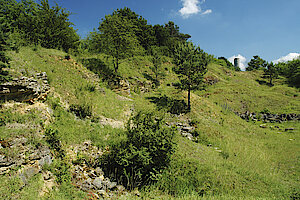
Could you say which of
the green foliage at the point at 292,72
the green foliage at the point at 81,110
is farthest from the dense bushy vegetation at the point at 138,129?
the green foliage at the point at 292,72

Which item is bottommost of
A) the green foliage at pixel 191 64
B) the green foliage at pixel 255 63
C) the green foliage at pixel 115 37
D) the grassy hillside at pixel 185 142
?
the grassy hillside at pixel 185 142

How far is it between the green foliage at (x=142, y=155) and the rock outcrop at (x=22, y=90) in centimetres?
494

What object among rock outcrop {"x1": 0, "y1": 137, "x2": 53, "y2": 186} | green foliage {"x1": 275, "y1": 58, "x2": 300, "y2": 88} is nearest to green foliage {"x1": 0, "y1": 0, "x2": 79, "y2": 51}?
rock outcrop {"x1": 0, "y1": 137, "x2": 53, "y2": 186}

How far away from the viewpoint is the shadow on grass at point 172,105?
1669 centimetres

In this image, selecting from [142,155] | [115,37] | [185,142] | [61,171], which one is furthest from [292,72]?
[61,171]

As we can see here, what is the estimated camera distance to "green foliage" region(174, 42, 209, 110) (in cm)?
1662

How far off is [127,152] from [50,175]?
9.00 ft

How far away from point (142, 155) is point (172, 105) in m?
A: 12.2

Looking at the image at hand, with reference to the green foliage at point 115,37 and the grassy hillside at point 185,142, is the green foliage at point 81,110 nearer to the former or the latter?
the grassy hillside at point 185,142

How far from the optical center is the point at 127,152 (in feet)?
19.7

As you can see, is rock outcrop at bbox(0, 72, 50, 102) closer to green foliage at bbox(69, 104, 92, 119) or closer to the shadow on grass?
green foliage at bbox(69, 104, 92, 119)

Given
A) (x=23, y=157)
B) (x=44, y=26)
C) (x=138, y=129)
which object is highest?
(x=44, y=26)

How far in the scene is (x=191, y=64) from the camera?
54.7ft

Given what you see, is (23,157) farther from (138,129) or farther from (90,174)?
(138,129)
